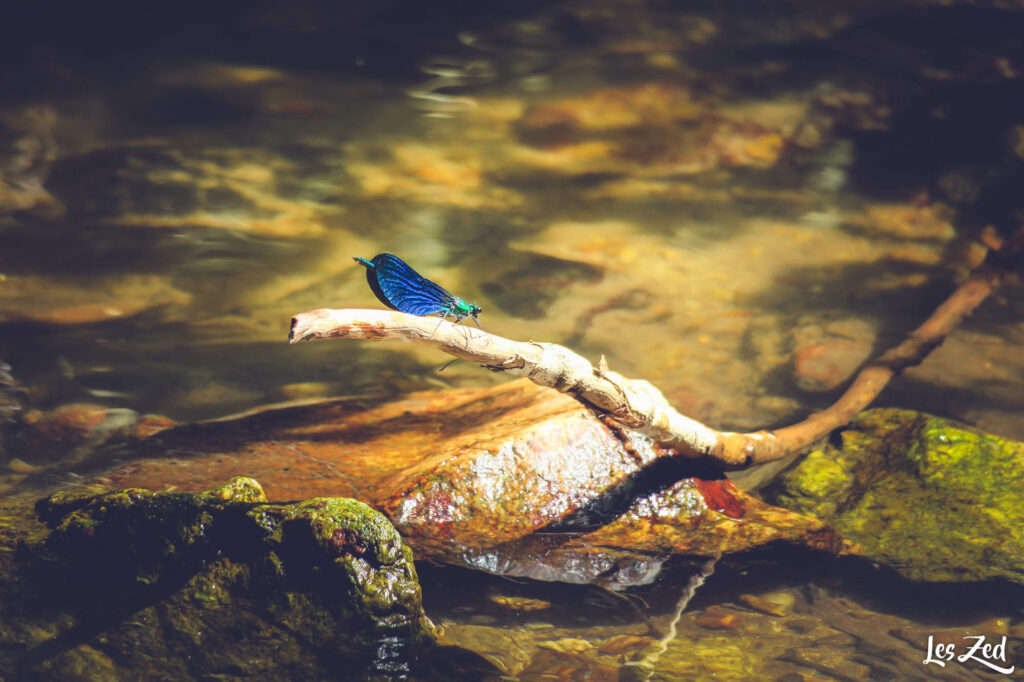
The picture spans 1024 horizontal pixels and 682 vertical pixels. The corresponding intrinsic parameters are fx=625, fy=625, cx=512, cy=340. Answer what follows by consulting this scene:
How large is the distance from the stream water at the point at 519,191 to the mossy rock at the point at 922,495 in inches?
19.7

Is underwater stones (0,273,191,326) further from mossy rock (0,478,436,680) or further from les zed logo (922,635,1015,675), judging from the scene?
les zed logo (922,635,1015,675)

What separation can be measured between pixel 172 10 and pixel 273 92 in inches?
30.3

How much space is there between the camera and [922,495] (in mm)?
3754

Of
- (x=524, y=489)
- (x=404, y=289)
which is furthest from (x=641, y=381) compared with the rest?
(x=404, y=289)

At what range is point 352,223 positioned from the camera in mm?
4684

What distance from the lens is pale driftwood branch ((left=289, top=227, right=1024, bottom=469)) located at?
2.44 meters

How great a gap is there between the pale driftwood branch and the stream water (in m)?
0.25

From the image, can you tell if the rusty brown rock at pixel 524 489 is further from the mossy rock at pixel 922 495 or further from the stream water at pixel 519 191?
the stream water at pixel 519 191

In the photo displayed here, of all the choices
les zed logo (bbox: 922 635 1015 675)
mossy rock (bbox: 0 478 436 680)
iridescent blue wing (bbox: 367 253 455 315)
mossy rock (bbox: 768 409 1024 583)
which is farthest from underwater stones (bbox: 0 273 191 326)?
les zed logo (bbox: 922 635 1015 675)

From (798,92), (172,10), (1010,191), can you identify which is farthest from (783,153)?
(172,10)

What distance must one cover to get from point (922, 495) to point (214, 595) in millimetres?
3863

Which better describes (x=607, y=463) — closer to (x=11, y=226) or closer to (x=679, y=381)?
(x=679, y=381)

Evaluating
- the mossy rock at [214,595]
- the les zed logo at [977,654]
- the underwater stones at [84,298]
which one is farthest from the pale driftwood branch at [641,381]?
the underwater stones at [84,298]

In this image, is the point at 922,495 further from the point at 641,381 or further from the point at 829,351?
the point at 641,381
